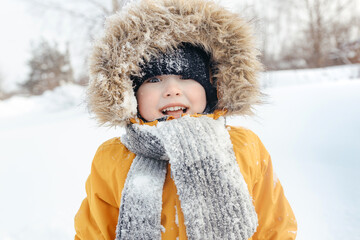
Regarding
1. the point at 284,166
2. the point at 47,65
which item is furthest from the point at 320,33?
the point at 47,65

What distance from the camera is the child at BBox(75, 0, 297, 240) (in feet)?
3.13

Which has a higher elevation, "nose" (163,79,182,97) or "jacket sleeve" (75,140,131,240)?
"nose" (163,79,182,97)

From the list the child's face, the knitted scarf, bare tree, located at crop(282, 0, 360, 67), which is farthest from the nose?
bare tree, located at crop(282, 0, 360, 67)

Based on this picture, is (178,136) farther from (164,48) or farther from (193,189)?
(164,48)

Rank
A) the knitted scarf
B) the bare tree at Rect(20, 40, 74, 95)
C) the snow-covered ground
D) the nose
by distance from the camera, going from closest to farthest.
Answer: the knitted scarf → the nose → the snow-covered ground → the bare tree at Rect(20, 40, 74, 95)

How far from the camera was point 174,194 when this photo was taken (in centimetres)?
104

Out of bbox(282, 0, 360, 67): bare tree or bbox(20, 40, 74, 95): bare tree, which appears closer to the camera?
bbox(282, 0, 360, 67): bare tree

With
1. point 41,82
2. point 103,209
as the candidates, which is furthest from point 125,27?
point 41,82

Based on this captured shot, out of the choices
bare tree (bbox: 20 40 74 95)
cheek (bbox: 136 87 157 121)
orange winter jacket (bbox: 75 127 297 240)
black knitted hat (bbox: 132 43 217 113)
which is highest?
bare tree (bbox: 20 40 74 95)

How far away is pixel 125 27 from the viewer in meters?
1.14

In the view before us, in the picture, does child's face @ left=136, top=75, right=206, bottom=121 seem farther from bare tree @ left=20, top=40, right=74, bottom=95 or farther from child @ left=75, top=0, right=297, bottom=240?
bare tree @ left=20, top=40, right=74, bottom=95

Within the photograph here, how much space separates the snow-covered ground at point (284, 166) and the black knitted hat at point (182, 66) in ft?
1.17

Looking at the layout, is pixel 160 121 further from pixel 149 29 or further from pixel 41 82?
pixel 41 82

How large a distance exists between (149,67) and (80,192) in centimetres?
198
